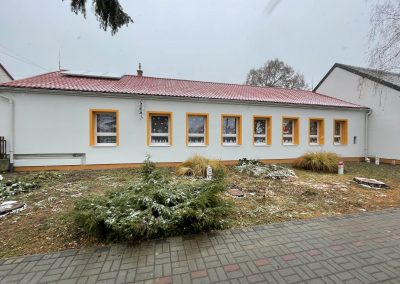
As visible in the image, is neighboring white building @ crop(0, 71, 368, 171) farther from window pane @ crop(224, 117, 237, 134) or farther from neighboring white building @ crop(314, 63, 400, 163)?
neighboring white building @ crop(314, 63, 400, 163)

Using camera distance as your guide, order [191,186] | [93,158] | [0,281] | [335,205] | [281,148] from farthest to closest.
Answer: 1. [281,148]
2. [93,158]
3. [335,205]
4. [191,186]
5. [0,281]

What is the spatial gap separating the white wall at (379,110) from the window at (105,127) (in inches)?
509

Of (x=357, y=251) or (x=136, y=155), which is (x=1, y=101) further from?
(x=357, y=251)

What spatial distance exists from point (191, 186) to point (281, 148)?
906 centimetres

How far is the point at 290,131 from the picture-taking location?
12.8 m

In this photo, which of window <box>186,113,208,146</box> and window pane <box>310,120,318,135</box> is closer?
window <box>186,113,208,146</box>

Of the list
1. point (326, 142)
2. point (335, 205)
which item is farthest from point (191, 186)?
point (326, 142)

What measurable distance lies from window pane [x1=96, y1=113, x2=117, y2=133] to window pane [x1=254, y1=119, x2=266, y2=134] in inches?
290

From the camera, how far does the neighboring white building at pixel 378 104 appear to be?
12.6 meters

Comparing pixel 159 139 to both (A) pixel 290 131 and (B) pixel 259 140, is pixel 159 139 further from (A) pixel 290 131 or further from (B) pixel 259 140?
(A) pixel 290 131

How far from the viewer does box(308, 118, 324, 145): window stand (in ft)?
42.8

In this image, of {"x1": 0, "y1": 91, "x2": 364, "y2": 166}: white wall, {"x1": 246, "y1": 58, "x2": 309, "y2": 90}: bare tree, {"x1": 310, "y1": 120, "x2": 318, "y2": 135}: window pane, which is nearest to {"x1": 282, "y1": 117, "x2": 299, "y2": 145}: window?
{"x1": 0, "y1": 91, "x2": 364, "y2": 166}: white wall

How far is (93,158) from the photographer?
963 cm

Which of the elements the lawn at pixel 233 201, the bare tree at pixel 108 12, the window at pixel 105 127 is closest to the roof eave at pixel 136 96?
the window at pixel 105 127
